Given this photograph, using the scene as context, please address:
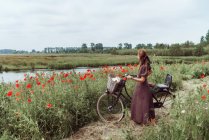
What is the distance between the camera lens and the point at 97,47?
381 feet

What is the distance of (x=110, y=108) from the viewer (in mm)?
7012

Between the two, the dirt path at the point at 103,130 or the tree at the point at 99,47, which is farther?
the tree at the point at 99,47

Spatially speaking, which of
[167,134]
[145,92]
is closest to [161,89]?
[145,92]

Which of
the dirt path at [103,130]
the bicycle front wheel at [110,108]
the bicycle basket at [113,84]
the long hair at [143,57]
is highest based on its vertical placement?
the long hair at [143,57]

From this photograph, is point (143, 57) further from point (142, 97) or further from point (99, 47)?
point (99, 47)

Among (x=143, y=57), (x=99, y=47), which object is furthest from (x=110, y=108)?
(x=99, y=47)

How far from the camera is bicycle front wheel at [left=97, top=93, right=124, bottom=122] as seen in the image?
6969 millimetres

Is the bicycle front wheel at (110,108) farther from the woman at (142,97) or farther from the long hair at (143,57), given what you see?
the long hair at (143,57)

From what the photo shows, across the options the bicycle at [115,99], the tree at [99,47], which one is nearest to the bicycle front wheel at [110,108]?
the bicycle at [115,99]

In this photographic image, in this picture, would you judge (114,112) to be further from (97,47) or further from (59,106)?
(97,47)

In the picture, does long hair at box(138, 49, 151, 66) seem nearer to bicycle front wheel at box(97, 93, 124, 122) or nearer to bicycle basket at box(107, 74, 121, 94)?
bicycle basket at box(107, 74, 121, 94)

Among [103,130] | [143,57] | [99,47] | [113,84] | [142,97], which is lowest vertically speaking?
[103,130]

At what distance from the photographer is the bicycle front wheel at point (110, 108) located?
6.97m

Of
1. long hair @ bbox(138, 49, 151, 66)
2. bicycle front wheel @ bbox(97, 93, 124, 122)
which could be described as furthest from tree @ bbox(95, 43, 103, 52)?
long hair @ bbox(138, 49, 151, 66)
